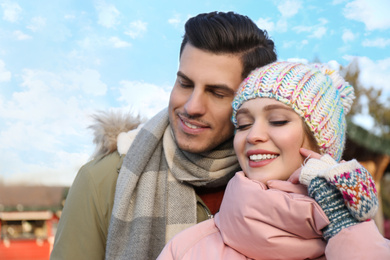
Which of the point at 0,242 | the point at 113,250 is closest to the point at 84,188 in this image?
the point at 113,250

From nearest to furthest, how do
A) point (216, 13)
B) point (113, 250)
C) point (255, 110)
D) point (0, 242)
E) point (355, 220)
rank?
point (355, 220) → point (255, 110) → point (113, 250) → point (216, 13) → point (0, 242)

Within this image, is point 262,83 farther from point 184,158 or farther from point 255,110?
point 184,158

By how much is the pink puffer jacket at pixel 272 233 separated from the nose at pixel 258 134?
6.6 inches

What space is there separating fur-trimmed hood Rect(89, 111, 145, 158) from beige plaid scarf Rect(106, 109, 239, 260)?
0.44ft

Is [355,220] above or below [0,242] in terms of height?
above

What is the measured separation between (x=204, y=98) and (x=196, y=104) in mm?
95

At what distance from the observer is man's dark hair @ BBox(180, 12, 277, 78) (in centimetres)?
269

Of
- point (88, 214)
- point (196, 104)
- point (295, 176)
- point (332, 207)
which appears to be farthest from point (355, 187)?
point (88, 214)

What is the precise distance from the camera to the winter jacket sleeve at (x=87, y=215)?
262 centimetres

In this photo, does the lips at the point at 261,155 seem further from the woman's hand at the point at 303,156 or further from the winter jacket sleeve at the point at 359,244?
the winter jacket sleeve at the point at 359,244

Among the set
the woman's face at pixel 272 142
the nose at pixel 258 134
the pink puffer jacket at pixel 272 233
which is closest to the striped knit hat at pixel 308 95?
the woman's face at pixel 272 142

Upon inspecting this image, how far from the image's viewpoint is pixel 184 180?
269 cm

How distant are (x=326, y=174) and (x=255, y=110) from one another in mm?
527

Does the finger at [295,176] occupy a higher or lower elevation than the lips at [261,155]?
lower
